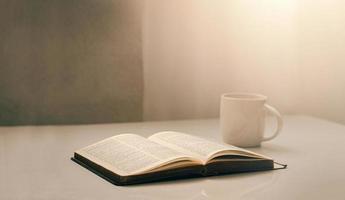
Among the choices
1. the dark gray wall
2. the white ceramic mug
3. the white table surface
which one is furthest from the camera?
the dark gray wall

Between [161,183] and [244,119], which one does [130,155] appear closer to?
[161,183]

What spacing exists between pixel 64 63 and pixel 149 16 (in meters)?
0.27

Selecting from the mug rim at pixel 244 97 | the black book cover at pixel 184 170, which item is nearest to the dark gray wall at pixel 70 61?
the mug rim at pixel 244 97

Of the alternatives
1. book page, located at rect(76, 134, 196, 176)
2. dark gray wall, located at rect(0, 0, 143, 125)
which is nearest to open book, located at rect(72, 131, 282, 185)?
book page, located at rect(76, 134, 196, 176)

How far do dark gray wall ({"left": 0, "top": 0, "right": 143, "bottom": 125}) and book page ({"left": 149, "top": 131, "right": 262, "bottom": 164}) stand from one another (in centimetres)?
44

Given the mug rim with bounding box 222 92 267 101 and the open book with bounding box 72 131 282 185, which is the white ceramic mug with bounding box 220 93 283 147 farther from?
the open book with bounding box 72 131 282 185

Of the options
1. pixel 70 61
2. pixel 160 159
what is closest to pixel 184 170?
pixel 160 159

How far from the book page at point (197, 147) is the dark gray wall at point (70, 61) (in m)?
0.44

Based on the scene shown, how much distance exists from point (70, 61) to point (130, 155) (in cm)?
61

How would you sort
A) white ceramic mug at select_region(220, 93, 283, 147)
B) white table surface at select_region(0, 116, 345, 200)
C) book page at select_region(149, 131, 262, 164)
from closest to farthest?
1. white table surface at select_region(0, 116, 345, 200)
2. book page at select_region(149, 131, 262, 164)
3. white ceramic mug at select_region(220, 93, 283, 147)

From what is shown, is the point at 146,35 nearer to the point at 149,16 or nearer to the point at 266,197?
the point at 149,16


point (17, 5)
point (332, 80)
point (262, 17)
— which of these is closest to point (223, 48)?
point (262, 17)

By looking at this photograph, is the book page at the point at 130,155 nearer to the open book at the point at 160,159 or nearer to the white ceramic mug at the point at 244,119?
the open book at the point at 160,159

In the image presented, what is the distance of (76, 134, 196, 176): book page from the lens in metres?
1.03
